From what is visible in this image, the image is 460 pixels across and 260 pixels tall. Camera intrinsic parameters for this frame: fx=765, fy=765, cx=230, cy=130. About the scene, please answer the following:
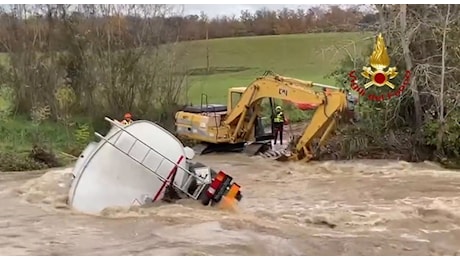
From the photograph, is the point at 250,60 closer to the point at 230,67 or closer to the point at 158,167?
the point at 230,67

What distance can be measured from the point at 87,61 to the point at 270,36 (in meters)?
4.91

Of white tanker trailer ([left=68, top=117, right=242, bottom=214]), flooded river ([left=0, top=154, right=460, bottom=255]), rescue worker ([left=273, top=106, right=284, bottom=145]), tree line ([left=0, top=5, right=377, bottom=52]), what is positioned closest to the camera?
flooded river ([left=0, top=154, right=460, bottom=255])

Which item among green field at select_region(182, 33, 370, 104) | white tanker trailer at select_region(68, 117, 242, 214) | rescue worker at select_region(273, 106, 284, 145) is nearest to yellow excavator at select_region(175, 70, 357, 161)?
rescue worker at select_region(273, 106, 284, 145)

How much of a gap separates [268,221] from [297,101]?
16.9ft

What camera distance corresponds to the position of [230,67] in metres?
21.3

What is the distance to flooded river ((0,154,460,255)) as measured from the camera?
9438 mm

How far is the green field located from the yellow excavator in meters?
2.46

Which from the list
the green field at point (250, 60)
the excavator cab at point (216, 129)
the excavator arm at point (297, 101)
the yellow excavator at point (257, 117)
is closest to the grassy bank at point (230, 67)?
the green field at point (250, 60)

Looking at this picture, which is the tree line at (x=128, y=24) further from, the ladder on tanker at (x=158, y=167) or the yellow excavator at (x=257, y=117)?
the ladder on tanker at (x=158, y=167)

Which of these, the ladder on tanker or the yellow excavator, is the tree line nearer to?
the yellow excavator

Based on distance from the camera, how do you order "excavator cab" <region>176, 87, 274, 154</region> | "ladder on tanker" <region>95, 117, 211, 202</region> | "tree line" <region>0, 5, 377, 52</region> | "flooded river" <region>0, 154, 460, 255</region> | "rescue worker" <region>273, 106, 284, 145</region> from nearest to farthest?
"flooded river" <region>0, 154, 460, 255</region>, "ladder on tanker" <region>95, 117, 211, 202</region>, "excavator cab" <region>176, 87, 274, 154</region>, "rescue worker" <region>273, 106, 284, 145</region>, "tree line" <region>0, 5, 377, 52</region>

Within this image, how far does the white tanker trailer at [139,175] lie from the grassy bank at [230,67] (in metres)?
6.13

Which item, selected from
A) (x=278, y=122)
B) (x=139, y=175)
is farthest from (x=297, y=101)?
(x=139, y=175)

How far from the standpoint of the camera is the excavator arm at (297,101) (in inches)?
619
